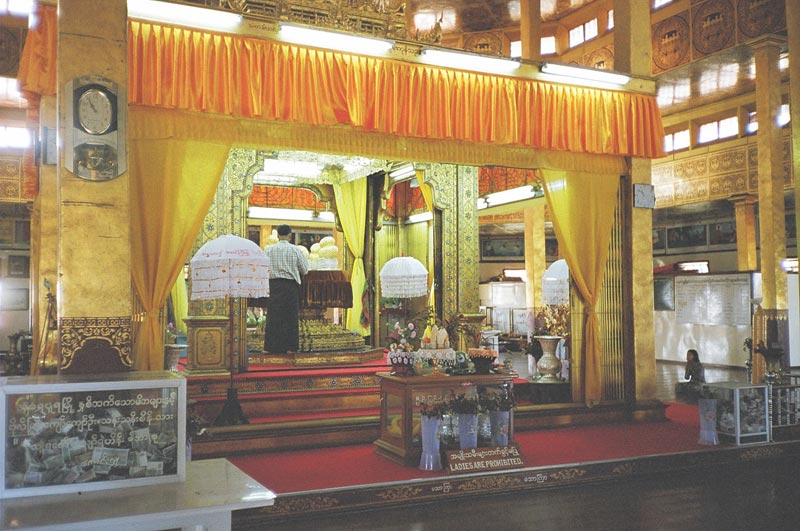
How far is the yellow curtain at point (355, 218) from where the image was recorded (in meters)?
11.9

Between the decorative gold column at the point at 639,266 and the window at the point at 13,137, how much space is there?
11712 millimetres

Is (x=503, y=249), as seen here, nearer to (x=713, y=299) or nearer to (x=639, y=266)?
(x=713, y=299)

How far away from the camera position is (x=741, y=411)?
686 cm

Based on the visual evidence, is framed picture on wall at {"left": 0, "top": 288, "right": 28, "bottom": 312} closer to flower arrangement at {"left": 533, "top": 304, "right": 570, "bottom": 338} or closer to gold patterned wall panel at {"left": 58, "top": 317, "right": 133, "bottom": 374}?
flower arrangement at {"left": 533, "top": 304, "right": 570, "bottom": 338}

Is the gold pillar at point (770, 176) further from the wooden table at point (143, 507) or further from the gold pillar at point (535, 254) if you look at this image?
the wooden table at point (143, 507)

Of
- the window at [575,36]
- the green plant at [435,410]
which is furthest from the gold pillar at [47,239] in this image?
the window at [575,36]

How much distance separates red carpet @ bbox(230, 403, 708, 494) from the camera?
547cm

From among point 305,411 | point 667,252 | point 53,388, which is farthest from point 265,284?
point 667,252

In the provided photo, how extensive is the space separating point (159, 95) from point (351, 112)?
5.71 feet

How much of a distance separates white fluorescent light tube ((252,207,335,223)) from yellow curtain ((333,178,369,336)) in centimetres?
263

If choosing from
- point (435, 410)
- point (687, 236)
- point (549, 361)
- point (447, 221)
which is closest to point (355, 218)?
point (447, 221)

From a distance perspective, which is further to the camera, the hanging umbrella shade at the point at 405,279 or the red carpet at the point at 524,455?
the hanging umbrella shade at the point at 405,279

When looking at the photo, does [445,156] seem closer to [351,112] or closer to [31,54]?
[351,112]

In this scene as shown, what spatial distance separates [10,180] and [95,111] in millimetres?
10909
